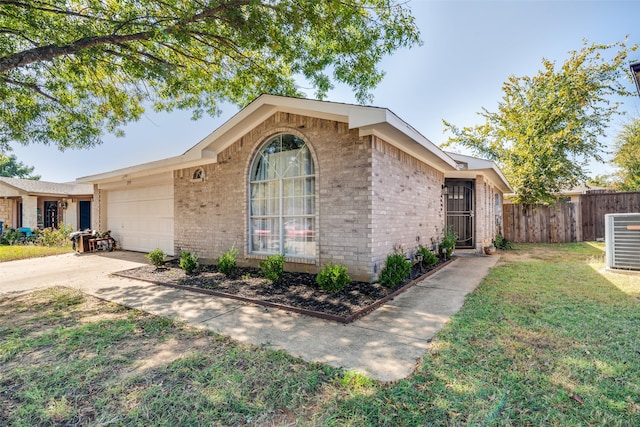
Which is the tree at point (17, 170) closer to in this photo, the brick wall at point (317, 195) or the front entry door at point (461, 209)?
the brick wall at point (317, 195)

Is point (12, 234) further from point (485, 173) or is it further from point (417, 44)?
point (485, 173)

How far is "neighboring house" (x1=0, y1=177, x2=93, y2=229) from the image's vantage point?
16355 millimetres

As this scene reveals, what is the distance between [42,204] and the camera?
17.7 m

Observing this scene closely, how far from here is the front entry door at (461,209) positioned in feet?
35.0

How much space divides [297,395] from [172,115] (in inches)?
387

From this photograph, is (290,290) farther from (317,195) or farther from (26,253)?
(26,253)

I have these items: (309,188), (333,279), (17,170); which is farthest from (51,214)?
(17,170)

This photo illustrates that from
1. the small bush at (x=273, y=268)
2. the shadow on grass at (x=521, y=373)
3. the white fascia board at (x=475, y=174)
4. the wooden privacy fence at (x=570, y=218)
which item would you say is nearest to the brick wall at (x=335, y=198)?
the small bush at (x=273, y=268)

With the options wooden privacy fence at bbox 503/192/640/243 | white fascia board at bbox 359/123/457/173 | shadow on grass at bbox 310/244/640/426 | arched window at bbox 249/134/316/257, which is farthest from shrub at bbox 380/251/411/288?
wooden privacy fence at bbox 503/192/640/243

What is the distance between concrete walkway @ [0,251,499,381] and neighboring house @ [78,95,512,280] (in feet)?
4.19

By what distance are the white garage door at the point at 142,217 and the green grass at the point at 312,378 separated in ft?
19.9

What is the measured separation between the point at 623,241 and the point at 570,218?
8.83 meters

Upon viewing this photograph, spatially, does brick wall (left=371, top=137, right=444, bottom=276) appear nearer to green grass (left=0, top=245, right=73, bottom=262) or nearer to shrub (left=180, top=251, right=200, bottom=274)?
shrub (left=180, top=251, right=200, bottom=274)

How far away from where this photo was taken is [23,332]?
371 cm
